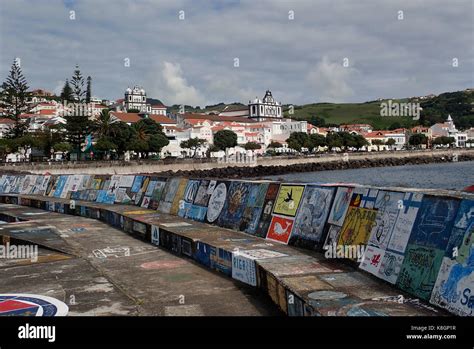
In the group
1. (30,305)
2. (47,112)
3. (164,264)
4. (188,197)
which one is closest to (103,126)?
(47,112)

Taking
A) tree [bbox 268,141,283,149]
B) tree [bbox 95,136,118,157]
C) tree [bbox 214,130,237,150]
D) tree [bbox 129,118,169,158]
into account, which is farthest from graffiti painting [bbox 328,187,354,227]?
tree [bbox 268,141,283,149]

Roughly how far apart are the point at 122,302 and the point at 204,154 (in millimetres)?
121099

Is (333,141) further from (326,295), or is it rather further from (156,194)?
(326,295)

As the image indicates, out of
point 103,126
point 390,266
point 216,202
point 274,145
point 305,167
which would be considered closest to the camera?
point 390,266

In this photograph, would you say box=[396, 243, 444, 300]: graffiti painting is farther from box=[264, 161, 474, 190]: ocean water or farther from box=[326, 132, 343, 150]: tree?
box=[326, 132, 343, 150]: tree

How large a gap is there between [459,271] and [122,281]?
22.8 feet

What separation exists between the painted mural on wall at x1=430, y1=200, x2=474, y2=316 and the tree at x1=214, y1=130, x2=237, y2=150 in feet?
404

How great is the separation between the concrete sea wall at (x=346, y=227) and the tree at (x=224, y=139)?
364 feet

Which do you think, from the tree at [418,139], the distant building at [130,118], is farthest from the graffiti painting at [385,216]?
the tree at [418,139]

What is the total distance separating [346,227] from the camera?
1027cm

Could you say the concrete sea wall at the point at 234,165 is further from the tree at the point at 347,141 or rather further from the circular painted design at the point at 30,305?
the circular painted design at the point at 30,305

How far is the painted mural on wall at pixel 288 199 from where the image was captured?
1248 centimetres
